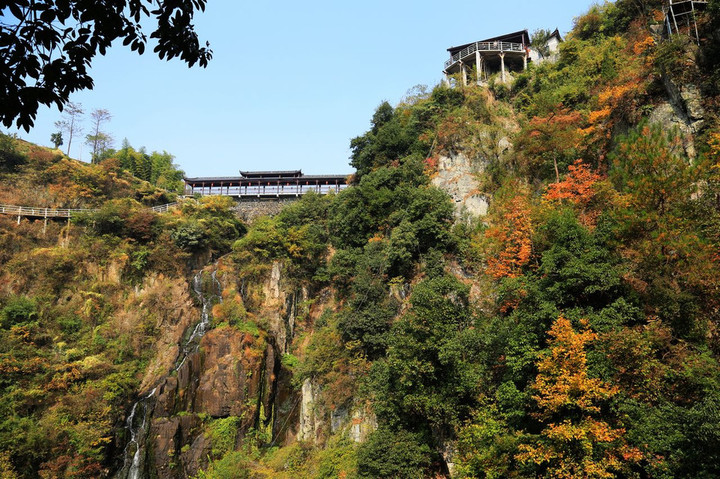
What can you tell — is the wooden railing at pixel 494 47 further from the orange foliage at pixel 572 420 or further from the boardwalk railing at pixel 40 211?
the boardwalk railing at pixel 40 211

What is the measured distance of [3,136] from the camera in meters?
37.4

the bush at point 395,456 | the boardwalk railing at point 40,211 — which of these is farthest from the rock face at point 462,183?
the boardwalk railing at point 40,211

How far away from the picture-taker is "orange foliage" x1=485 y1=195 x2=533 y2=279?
18.6 meters

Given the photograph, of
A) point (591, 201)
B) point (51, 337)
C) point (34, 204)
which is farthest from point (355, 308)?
point (34, 204)

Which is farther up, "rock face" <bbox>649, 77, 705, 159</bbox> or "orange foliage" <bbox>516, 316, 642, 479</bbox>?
"rock face" <bbox>649, 77, 705, 159</bbox>

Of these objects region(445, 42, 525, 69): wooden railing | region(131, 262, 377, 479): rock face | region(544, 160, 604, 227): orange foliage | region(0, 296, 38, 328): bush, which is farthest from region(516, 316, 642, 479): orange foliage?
region(445, 42, 525, 69): wooden railing

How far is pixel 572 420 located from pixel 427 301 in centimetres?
660

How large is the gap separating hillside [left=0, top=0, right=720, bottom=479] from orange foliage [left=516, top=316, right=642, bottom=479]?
0.08 m

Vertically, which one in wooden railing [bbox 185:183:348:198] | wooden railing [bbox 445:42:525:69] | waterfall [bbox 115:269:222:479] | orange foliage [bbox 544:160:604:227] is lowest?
waterfall [bbox 115:269:222:479]

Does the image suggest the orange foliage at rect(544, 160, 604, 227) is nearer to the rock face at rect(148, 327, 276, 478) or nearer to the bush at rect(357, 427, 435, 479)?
the bush at rect(357, 427, 435, 479)

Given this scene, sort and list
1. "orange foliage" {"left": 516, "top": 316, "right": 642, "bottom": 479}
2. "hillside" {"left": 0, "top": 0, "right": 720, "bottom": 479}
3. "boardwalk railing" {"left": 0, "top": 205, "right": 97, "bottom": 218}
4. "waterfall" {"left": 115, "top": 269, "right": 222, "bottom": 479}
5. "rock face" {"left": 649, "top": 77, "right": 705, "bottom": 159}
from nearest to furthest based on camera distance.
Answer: "orange foliage" {"left": 516, "top": 316, "right": 642, "bottom": 479} → "hillside" {"left": 0, "top": 0, "right": 720, "bottom": 479} → "rock face" {"left": 649, "top": 77, "right": 705, "bottom": 159} → "waterfall" {"left": 115, "top": 269, "right": 222, "bottom": 479} → "boardwalk railing" {"left": 0, "top": 205, "right": 97, "bottom": 218}

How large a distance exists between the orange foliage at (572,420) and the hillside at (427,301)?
0.25ft

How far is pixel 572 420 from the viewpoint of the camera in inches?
518

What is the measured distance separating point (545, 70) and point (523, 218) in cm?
1798
